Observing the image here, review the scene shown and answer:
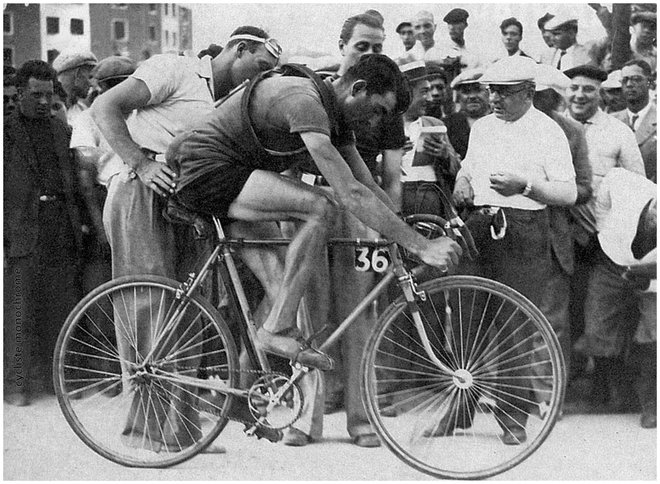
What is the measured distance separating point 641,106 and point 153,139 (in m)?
2.76

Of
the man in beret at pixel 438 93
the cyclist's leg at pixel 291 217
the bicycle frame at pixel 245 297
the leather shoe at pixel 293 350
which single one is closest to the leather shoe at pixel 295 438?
the bicycle frame at pixel 245 297

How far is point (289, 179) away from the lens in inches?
172

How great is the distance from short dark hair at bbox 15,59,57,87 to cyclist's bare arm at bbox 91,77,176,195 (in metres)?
0.60

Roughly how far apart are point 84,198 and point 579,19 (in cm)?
301

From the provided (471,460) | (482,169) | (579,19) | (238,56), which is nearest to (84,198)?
(238,56)

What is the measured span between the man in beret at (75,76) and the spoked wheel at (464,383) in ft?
7.35

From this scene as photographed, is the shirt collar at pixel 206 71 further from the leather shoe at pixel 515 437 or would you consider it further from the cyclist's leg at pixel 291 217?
the leather shoe at pixel 515 437

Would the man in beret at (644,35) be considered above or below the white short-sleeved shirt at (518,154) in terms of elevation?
above

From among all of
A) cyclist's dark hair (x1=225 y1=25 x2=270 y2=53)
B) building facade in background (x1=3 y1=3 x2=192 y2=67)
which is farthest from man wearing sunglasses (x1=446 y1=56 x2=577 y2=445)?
building facade in background (x1=3 y1=3 x2=192 y2=67)

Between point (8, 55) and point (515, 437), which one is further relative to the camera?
point (8, 55)

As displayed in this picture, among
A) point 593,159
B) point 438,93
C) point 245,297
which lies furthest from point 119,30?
point 593,159

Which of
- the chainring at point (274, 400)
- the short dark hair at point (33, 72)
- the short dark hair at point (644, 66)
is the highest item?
the short dark hair at point (644, 66)

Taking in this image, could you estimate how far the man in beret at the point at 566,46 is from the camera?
4945 millimetres

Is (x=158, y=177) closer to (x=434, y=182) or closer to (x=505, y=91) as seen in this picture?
(x=434, y=182)
